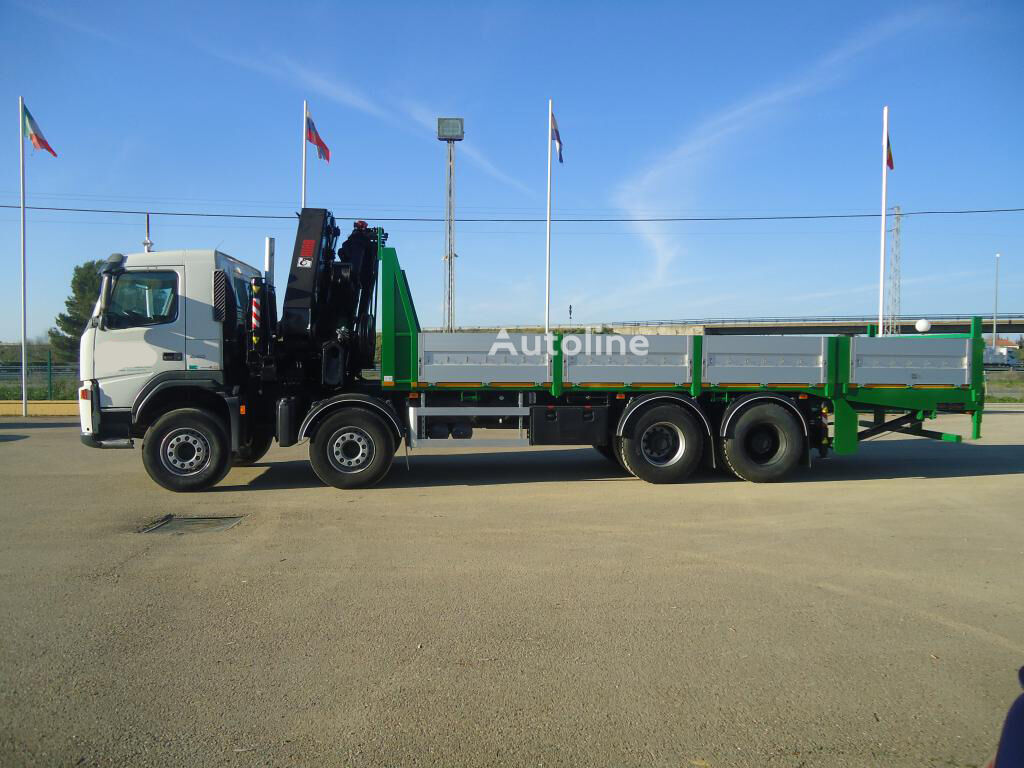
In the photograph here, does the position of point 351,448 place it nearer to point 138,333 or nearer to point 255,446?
point 255,446

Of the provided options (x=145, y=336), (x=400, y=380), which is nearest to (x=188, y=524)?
(x=145, y=336)

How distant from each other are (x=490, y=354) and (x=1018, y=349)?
90.9 m

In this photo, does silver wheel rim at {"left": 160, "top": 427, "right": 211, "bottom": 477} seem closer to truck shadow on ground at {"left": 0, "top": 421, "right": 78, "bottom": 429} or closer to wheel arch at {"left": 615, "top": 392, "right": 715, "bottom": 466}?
wheel arch at {"left": 615, "top": 392, "right": 715, "bottom": 466}

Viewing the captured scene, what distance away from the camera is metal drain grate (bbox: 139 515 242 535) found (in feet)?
23.6

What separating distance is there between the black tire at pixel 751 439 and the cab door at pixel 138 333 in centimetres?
744

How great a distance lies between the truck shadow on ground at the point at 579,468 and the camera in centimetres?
1040

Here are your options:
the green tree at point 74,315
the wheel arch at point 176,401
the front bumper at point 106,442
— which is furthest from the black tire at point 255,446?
the green tree at point 74,315

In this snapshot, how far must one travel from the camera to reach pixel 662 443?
10.1 metres

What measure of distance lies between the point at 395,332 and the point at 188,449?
303 centimetres

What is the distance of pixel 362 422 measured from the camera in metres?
9.47

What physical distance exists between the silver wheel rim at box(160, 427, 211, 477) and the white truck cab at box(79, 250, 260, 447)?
0.60 metres

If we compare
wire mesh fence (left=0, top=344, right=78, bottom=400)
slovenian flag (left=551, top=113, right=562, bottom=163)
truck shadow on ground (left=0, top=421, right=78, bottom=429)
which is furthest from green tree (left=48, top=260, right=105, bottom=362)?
slovenian flag (left=551, top=113, right=562, bottom=163)

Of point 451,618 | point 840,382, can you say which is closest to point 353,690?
point 451,618

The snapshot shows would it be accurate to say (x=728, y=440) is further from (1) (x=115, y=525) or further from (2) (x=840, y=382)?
(1) (x=115, y=525)
